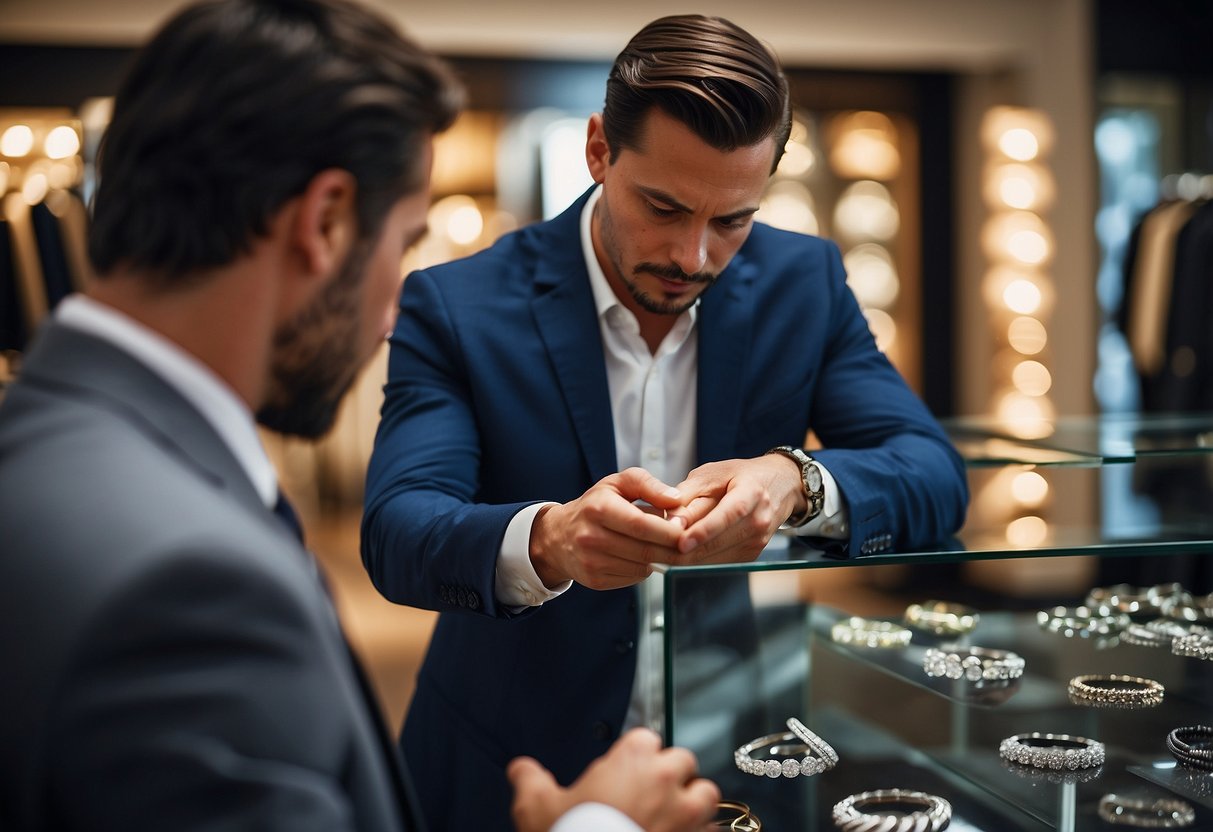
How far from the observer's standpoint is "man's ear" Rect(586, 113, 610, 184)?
1.91 meters

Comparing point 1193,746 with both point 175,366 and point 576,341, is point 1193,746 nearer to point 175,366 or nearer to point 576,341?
point 576,341

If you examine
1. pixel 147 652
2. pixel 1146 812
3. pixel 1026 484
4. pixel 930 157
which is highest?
pixel 930 157

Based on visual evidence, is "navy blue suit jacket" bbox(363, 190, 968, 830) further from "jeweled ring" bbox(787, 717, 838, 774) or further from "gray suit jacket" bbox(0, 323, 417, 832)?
"gray suit jacket" bbox(0, 323, 417, 832)

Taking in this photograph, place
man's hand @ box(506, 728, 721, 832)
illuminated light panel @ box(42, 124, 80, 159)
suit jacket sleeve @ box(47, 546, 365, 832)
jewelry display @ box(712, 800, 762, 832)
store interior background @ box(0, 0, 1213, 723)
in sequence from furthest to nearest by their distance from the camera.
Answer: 1. store interior background @ box(0, 0, 1213, 723)
2. illuminated light panel @ box(42, 124, 80, 159)
3. jewelry display @ box(712, 800, 762, 832)
4. man's hand @ box(506, 728, 721, 832)
5. suit jacket sleeve @ box(47, 546, 365, 832)

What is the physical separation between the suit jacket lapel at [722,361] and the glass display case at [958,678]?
0.96 feet

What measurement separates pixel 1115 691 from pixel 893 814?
1.30ft

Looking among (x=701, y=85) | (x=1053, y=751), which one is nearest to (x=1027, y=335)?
(x=701, y=85)

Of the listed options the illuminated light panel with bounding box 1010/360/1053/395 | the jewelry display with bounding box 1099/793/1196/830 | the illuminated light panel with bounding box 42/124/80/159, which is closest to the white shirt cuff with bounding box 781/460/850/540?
the jewelry display with bounding box 1099/793/1196/830

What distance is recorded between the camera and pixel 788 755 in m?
1.45

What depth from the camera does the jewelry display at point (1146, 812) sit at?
135cm

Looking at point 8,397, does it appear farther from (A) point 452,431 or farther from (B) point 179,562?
(A) point 452,431

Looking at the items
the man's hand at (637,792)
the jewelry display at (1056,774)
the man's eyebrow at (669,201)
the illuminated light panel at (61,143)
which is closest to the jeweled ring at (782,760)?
the jewelry display at (1056,774)

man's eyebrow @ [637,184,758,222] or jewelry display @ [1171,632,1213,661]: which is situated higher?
man's eyebrow @ [637,184,758,222]

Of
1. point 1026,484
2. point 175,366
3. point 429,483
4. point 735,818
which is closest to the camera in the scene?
point 175,366
